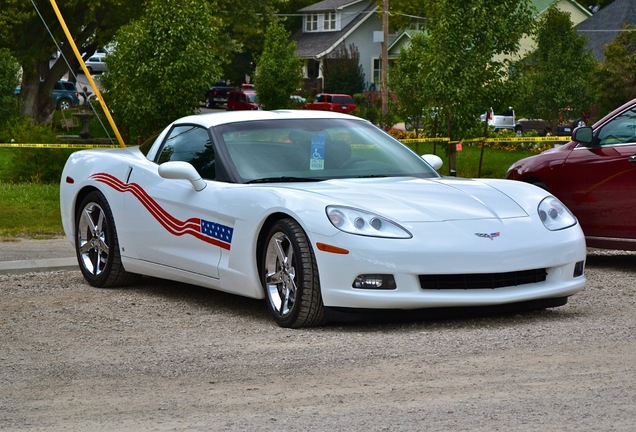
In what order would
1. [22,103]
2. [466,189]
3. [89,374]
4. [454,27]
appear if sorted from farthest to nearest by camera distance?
[22,103]
[454,27]
[466,189]
[89,374]

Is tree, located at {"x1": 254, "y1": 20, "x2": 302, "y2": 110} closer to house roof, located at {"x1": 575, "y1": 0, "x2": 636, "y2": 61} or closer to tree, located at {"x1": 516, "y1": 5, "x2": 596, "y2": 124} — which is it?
tree, located at {"x1": 516, "y1": 5, "x2": 596, "y2": 124}

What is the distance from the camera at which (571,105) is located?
46.4 meters

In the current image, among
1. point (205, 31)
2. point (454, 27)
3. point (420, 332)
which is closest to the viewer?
point (420, 332)

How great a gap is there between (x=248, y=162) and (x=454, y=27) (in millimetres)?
12061

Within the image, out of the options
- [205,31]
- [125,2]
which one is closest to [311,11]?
[125,2]

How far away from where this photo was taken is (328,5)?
9650 cm

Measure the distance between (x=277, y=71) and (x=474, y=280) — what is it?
4852cm

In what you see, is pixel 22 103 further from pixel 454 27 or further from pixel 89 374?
pixel 89 374

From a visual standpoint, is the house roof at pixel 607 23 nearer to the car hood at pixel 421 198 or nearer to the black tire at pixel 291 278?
the car hood at pixel 421 198

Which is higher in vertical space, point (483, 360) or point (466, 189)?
point (466, 189)

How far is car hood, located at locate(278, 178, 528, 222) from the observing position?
8.45m

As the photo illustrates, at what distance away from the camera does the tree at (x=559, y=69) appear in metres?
45.2

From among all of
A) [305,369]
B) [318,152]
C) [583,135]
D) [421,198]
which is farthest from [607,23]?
[305,369]

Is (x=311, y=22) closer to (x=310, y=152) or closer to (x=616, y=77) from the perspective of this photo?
(x=616, y=77)
